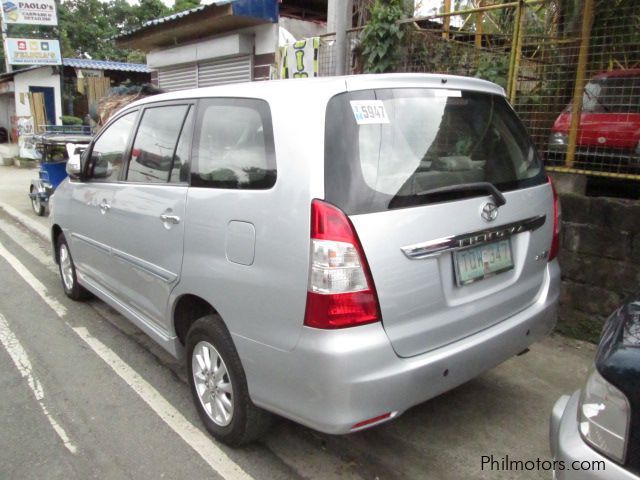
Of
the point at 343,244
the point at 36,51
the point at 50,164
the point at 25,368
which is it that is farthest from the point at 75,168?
the point at 36,51

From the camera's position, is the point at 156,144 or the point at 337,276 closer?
the point at 337,276

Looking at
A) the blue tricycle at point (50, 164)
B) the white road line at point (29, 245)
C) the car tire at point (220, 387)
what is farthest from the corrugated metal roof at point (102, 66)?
the car tire at point (220, 387)

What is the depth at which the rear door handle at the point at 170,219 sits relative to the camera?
271 cm

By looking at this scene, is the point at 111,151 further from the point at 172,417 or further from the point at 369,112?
the point at 369,112

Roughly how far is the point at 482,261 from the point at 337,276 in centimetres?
76

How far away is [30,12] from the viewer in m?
16.1

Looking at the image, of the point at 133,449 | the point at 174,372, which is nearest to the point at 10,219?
the point at 174,372

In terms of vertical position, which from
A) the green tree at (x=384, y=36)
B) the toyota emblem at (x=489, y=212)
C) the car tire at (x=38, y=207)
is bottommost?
the car tire at (x=38, y=207)

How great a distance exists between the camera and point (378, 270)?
201cm

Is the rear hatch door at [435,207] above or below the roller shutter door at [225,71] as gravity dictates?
below

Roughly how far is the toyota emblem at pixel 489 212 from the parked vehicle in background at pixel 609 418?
0.76 meters

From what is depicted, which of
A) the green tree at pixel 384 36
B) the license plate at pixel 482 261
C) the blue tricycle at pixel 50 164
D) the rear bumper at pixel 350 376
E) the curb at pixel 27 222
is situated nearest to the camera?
the rear bumper at pixel 350 376

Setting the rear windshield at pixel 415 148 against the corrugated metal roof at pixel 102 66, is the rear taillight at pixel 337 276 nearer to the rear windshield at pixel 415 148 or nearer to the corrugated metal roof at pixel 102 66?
the rear windshield at pixel 415 148

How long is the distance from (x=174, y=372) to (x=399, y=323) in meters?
2.01
